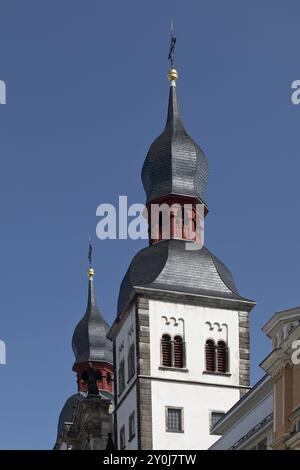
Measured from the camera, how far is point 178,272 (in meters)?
69.4

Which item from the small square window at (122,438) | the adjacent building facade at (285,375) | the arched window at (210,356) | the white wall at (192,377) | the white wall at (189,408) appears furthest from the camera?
the small square window at (122,438)

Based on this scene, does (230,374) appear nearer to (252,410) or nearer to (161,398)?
(161,398)

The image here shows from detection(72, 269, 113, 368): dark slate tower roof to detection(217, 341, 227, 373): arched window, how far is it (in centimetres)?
2542

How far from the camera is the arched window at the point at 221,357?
Result: 226 ft

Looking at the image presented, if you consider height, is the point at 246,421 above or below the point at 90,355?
below

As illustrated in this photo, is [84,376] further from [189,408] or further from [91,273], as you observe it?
[189,408]

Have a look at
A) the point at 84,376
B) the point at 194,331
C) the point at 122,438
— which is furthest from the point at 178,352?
the point at 84,376

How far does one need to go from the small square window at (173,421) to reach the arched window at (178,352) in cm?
219

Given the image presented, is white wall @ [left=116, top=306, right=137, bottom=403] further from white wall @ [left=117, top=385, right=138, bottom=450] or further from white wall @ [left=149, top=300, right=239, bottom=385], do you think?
white wall @ [left=149, top=300, right=239, bottom=385]

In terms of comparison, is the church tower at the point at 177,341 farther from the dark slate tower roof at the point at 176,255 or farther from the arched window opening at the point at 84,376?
the arched window opening at the point at 84,376

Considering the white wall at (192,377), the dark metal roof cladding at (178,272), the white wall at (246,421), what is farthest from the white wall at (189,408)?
the white wall at (246,421)

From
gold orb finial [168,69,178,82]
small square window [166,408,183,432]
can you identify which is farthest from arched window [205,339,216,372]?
gold orb finial [168,69,178,82]

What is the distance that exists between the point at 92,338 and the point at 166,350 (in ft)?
86.7
